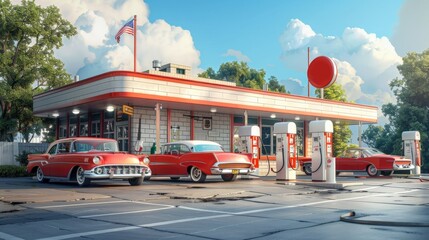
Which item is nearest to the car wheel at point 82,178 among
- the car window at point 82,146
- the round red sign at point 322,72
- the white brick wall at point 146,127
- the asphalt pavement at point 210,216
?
the car window at point 82,146

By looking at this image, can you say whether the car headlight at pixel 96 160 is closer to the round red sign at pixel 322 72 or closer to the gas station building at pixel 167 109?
the gas station building at pixel 167 109

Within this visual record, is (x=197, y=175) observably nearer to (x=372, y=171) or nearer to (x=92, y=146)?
(x=92, y=146)

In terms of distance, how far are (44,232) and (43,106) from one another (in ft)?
72.7

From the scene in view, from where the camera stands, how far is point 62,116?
31.6 m

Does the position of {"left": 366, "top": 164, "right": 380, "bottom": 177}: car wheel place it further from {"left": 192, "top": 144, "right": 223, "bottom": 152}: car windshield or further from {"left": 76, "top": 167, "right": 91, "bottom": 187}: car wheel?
{"left": 76, "top": 167, "right": 91, "bottom": 187}: car wheel

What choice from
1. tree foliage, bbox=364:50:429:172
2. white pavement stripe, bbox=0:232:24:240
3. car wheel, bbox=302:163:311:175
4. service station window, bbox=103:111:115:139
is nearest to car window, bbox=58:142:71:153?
A: service station window, bbox=103:111:115:139

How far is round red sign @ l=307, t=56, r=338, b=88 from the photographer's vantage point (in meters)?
20.3

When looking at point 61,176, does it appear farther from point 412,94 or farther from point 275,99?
point 412,94

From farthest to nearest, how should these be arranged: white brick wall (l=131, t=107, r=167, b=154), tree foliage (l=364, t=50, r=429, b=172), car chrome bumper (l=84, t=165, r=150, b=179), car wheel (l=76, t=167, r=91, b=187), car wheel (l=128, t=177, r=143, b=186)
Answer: tree foliage (l=364, t=50, r=429, b=172) < white brick wall (l=131, t=107, r=167, b=154) < car wheel (l=128, t=177, r=143, b=186) < car wheel (l=76, t=167, r=91, b=187) < car chrome bumper (l=84, t=165, r=150, b=179)

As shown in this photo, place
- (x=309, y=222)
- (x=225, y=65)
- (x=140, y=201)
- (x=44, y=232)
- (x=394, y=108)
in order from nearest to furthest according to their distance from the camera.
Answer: (x=44, y=232) → (x=309, y=222) → (x=140, y=201) → (x=394, y=108) → (x=225, y=65)

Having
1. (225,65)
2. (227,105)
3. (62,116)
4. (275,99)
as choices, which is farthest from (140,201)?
(225,65)

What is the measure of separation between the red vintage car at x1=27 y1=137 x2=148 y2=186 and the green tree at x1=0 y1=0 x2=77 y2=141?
17.6 metres

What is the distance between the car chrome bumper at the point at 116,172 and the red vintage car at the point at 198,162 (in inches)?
101

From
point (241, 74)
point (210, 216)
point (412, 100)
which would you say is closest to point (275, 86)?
point (241, 74)
